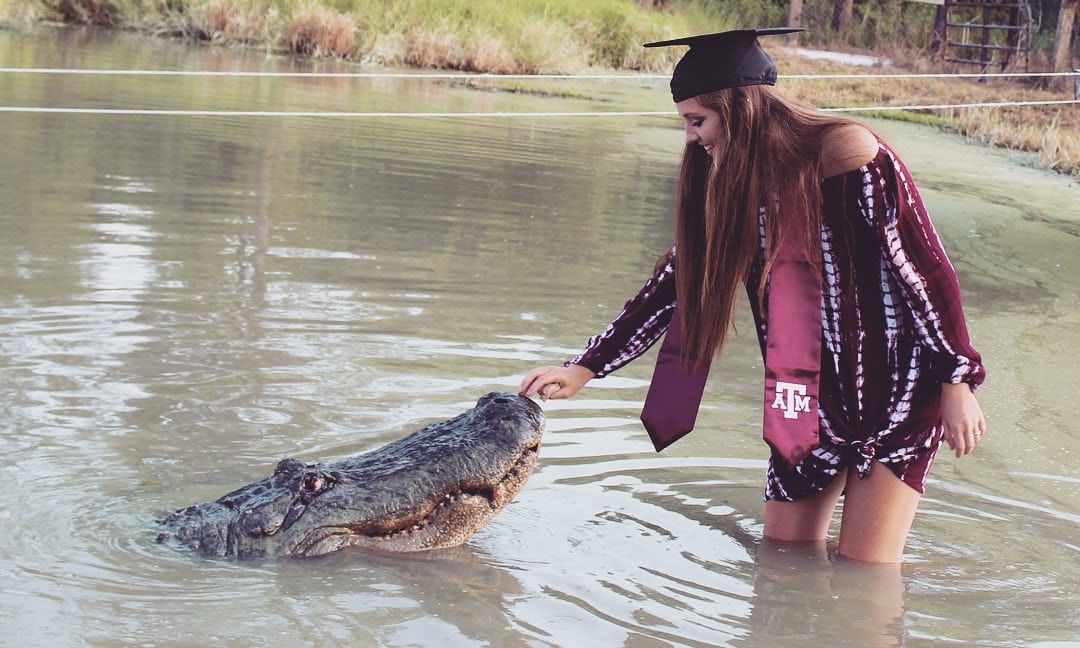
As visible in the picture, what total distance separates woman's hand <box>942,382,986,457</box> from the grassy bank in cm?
1464

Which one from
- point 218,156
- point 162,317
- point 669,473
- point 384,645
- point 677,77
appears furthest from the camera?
point 218,156

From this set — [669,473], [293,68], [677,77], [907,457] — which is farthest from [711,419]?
[293,68]

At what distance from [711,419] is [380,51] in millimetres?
16231

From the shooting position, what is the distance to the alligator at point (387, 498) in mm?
3178

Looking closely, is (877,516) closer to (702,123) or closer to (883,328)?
(883,328)

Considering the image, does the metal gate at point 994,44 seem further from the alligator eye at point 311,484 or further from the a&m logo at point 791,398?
the alligator eye at point 311,484

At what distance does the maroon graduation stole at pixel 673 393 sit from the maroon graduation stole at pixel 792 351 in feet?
1.01

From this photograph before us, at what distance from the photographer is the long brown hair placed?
2.95 metres

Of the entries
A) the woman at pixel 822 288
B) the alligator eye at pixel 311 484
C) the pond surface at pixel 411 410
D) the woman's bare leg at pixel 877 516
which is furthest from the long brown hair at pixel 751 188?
the alligator eye at pixel 311 484

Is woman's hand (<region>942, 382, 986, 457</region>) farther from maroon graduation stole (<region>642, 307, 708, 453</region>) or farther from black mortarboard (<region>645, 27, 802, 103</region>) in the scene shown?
black mortarboard (<region>645, 27, 802, 103</region>)

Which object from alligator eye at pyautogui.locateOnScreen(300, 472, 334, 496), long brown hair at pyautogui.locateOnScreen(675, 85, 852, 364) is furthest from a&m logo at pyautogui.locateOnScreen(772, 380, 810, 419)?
alligator eye at pyautogui.locateOnScreen(300, 472, 334, 496)

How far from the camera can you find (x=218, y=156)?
9750 mm

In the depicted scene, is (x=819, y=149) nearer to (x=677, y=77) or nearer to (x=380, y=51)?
(x=677, y=77)

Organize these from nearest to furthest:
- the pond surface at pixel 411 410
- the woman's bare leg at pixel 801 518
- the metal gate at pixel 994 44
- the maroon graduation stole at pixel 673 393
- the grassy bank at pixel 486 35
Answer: the pond surface at pixel 411 410, the maroon graduation stole at pixel 673 393, the woman's bare leg at pixel 801 518, the grassy bank at pixel 486 35, the metal gate at pixel 994 44
